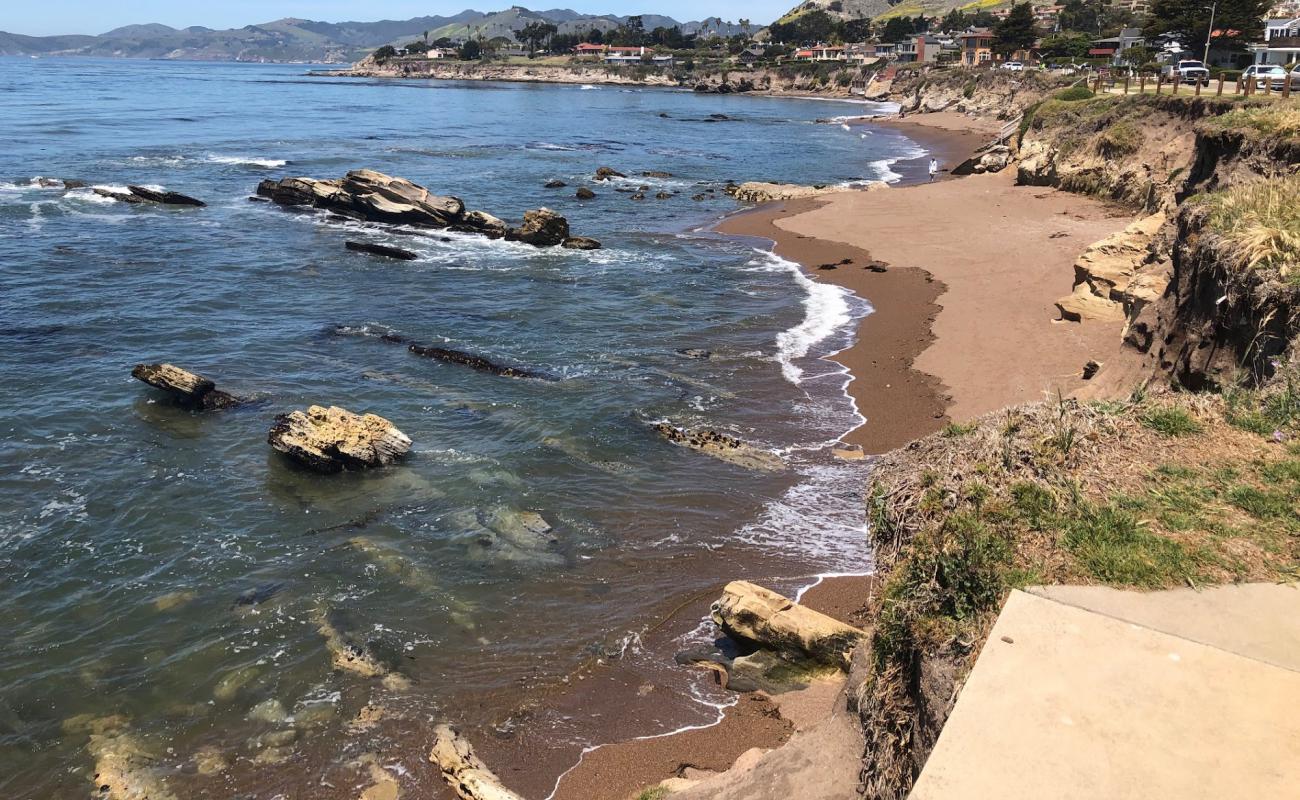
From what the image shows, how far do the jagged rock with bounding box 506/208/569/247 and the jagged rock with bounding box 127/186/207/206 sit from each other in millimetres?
17364

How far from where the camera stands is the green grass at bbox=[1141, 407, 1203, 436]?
856 centimetres

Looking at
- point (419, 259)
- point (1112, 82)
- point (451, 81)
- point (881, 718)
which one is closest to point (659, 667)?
point (881, 718)

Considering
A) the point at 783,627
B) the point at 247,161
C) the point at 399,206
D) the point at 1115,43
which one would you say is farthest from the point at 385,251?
the point at 1115,43

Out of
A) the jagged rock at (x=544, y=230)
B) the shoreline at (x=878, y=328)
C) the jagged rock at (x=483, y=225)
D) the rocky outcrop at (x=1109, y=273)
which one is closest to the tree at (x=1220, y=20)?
the shoreline at (x=878, y=328)

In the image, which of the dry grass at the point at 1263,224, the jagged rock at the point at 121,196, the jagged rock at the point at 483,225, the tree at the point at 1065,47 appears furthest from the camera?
the tree at the point at 1065,47

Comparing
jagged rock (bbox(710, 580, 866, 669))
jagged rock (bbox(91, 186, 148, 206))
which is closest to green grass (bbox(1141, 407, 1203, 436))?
jagged rock (bbox(710, 580, 866, 669))

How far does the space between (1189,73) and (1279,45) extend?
9741 mm

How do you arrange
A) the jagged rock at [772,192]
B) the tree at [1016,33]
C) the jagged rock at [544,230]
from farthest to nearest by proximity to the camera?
the tree at [1016,33] < the jagged rock at [772,192] < the jagged rock at [544,230]

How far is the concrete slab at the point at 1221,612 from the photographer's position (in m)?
5.84

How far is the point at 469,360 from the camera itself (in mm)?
22062

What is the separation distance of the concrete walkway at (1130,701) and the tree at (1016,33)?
400 feet

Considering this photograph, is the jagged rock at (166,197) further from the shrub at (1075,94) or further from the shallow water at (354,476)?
the shrub at (1075,94)

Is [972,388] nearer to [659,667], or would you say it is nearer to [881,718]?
[659,667]

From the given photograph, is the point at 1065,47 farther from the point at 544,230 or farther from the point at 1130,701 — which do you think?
the point at 1130,701
